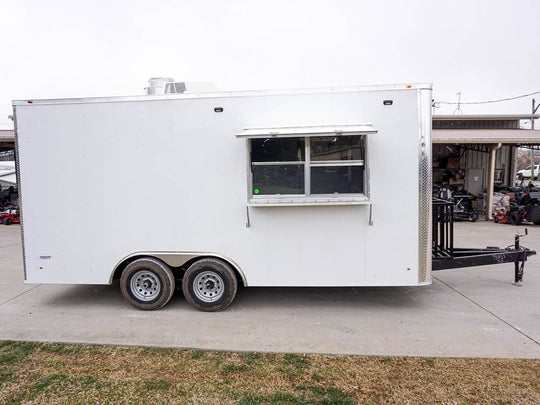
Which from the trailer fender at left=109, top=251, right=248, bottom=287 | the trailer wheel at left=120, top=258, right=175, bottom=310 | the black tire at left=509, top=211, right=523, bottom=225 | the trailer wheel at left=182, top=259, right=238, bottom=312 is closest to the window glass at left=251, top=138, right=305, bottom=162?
the trailer fender at left=109, top=251, right=248, bottom=287

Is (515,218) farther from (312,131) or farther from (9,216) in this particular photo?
(9,216)

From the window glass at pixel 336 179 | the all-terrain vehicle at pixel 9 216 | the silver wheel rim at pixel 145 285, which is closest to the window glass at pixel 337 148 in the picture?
the window glass at pixel 336 179

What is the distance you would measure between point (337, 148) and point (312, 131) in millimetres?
459

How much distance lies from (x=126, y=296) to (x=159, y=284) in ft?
1.75

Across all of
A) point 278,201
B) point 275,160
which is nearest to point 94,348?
point 278,201

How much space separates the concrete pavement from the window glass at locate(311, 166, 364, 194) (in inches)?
71.0

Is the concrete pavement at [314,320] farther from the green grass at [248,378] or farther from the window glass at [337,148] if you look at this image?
the window glass at [337,148]

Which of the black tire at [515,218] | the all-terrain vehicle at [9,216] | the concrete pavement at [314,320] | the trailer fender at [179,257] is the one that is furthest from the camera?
the all-terrain vehicle at [9,216]

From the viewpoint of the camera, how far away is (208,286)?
16.8 ft

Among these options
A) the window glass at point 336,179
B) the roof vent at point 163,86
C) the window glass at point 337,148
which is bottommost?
the window glass at point 336,179

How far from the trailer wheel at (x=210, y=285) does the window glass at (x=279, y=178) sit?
129cm

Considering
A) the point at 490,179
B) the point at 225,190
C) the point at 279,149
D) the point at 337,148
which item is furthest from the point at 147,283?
the point at 490,179

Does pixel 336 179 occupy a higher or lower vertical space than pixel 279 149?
lower

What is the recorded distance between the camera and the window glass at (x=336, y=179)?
15.5 feet
